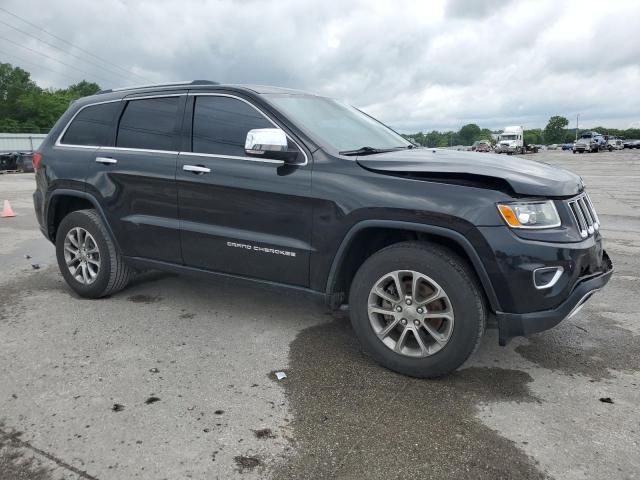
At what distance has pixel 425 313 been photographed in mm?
3139

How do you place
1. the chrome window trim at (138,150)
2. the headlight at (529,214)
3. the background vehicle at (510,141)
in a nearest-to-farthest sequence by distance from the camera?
the headlight at (529,214), the chrome window trim at (138,150), the background vehicle at (510,141)

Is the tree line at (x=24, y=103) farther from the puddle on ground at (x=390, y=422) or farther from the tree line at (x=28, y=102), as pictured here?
the puddle on ground at (x=390, y=422)

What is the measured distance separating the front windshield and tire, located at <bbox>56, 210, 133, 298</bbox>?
6.55 ft

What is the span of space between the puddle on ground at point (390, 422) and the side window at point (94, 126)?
8.43 feet

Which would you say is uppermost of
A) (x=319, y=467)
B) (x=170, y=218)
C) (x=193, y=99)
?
(x=193, y=99)

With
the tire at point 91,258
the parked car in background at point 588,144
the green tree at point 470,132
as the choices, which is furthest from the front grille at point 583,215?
the green tree at point 470,132

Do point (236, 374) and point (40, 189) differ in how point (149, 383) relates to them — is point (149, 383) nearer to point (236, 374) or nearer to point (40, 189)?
point (236, 374)

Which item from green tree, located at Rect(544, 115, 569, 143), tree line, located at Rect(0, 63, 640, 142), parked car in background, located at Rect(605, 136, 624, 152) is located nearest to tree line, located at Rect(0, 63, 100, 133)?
tree line, located at Rect(0, 63, 640, 142)

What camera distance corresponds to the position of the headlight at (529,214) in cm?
290

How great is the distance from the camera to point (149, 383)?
318cm

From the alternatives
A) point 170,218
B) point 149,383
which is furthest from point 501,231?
point 170,218

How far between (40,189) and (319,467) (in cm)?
397

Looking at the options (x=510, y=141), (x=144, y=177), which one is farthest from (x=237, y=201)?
(x=510, y=141)

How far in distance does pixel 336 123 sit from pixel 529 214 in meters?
1.72
